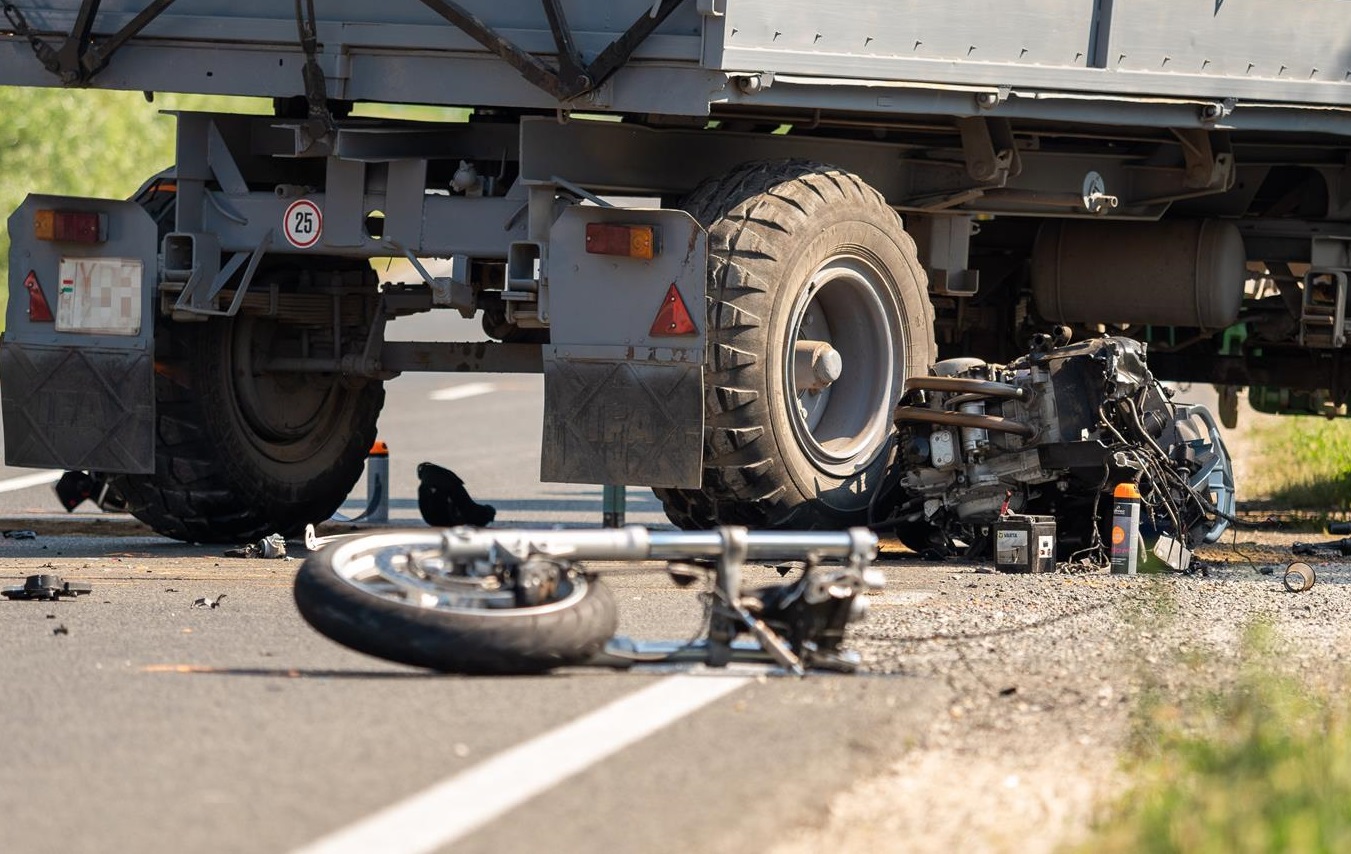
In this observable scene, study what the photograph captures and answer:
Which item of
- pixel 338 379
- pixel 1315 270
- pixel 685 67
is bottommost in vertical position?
pixel 338 379

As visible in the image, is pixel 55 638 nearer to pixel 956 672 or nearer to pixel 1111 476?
pixel 956 672

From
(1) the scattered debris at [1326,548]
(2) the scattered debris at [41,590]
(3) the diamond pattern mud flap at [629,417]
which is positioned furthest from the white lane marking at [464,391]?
(2) the scattered debris at [41,590]

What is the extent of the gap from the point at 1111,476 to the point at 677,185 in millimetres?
A: 2359

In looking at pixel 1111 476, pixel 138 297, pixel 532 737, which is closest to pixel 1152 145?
pixel 1111 476

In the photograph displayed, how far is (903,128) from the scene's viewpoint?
10469 mm

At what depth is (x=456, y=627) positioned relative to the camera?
568 centimetres

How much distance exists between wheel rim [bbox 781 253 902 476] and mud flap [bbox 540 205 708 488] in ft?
3.07

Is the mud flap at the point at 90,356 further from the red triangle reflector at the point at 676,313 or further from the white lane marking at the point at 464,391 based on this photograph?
the white lane marking at the point at 464,391

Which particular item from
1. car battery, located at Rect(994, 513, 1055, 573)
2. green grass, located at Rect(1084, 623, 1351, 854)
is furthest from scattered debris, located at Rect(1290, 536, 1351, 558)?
green grass, located at Rect(1084, 623, 1351, 854)

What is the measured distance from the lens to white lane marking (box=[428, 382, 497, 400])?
2377 centimetres

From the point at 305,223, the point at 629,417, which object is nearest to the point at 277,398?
the point at 305,223

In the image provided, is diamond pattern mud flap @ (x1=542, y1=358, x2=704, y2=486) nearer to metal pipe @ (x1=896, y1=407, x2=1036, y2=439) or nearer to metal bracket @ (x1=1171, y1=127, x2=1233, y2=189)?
metal pipe @ (x1=896, y1=407, x2=1036, y2=439)

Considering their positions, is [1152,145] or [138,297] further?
[1152,145]

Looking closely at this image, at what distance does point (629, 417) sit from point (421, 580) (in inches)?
130
